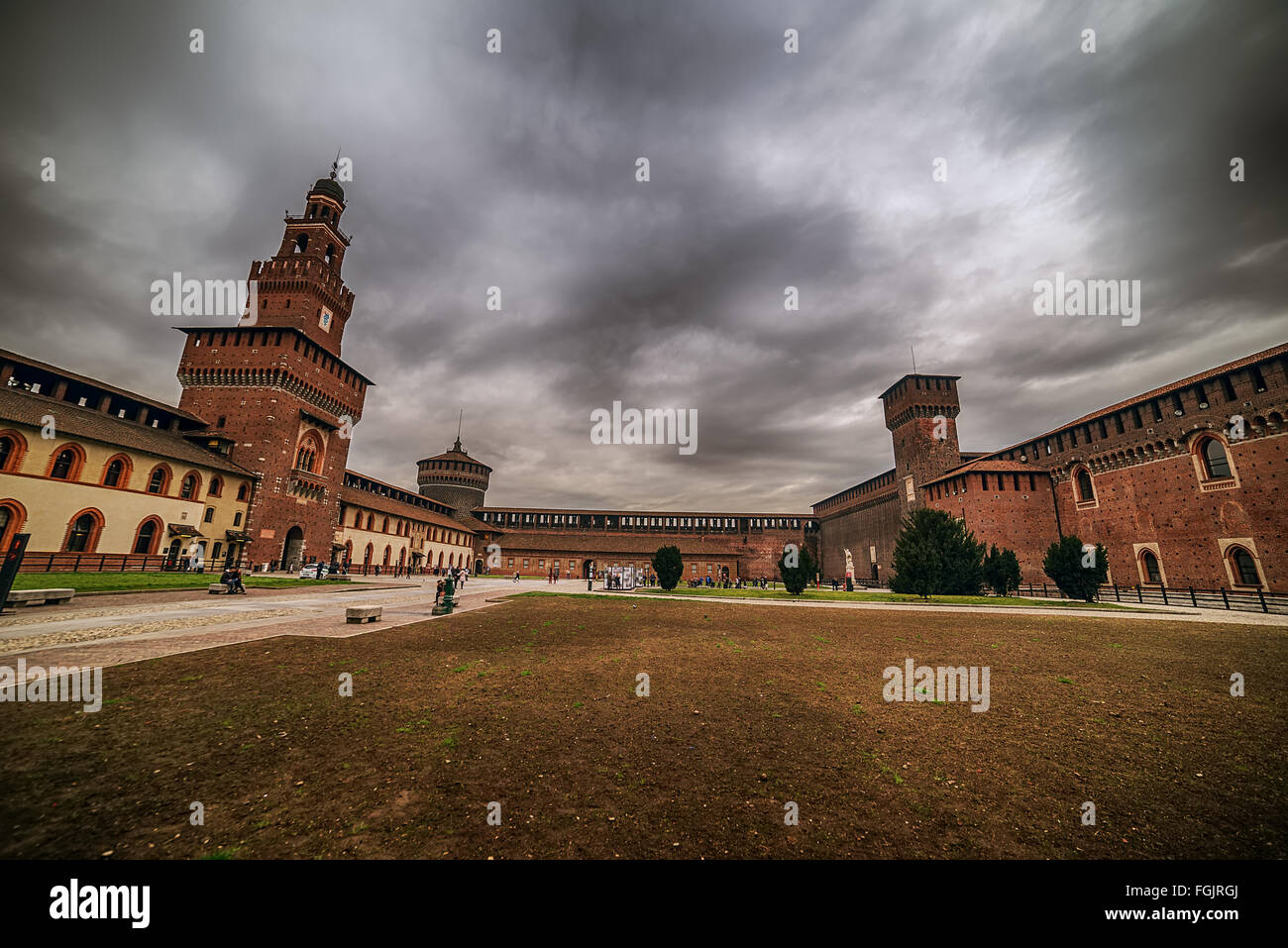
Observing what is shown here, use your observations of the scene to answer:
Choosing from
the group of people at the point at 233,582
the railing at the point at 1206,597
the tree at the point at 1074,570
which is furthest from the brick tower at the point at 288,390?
the railing at the point at 1206,597

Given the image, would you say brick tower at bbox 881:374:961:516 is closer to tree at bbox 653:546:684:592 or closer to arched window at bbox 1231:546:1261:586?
arched window at bbox 1231:546:1261:586

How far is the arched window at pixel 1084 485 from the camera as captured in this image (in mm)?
39312

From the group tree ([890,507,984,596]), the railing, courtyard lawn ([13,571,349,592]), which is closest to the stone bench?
courtyard lawn ([13,571,349,592])

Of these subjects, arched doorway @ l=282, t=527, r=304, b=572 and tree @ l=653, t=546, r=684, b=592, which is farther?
arched doorway @ l=282, t=527, r=304, b=572

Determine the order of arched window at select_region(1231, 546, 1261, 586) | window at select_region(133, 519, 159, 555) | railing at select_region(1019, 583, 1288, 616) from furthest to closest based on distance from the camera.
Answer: arched window at select_region(1231, 546, 1261, 586) < window at select_region(133, 519, 159, 555) < railing at select_region(1019, 583, 1288, 616)

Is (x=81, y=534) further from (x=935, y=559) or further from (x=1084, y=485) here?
(x=1084, y=485)

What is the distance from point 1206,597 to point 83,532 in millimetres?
65043

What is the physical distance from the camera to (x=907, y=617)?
17.7m

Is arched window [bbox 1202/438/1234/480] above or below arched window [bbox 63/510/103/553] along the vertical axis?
above

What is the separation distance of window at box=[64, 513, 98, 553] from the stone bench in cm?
1673

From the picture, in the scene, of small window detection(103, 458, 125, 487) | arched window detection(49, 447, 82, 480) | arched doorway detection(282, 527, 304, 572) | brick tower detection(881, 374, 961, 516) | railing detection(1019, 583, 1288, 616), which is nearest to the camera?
railing detection(1019, 583, 1288, 616)

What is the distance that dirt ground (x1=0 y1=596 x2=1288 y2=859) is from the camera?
10.7ft
